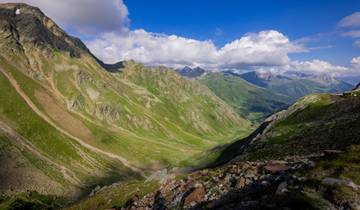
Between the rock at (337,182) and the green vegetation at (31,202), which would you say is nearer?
the rock at (337,182)

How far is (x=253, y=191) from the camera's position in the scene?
2911 cm

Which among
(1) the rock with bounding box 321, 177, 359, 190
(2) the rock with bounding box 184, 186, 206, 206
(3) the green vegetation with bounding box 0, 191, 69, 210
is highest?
(1) the rock with bounding box 321, 177, 359, 190

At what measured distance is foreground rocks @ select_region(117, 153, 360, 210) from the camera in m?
21.9

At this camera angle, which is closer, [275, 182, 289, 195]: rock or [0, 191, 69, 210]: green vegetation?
[275, 182, 289, 195]: rock

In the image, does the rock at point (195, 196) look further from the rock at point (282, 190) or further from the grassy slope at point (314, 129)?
the grassy slope at point (314, 129)

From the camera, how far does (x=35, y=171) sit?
170875 millimetres

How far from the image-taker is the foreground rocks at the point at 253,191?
71.9 feet

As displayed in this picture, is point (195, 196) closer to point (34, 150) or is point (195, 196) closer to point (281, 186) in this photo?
point (281, 186)

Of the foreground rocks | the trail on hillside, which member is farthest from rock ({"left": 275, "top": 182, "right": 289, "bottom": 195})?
the trail on hillside

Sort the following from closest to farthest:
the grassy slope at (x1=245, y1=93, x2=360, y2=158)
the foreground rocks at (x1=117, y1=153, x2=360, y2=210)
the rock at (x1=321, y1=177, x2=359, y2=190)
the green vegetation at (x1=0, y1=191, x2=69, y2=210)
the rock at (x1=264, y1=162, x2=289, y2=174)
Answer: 1. the foreground rocks at (x1=117, y1=153, x2=360, y2=210)
2. the rock at (x1=321, y1=177, x2=359, y2=190)
3. the rock at (x1=264, y1=162, x2=289, y2=174)
4. the grassy slope at (x1=245, y1=93, x2=360, y2=158)
5. the green vegetation at (x1=0, y1=191, x2=69, y2=210)

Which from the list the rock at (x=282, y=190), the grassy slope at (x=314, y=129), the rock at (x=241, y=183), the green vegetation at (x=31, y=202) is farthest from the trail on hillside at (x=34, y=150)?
the rock at (x=282, y=190)

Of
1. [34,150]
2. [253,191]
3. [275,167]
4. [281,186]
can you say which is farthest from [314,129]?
[34,150]

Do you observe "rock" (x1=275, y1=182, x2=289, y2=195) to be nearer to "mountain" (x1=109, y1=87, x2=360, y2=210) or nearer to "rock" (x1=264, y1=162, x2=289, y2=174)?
"mountain" (x1=109, y1=87, x2=360, y2=210)

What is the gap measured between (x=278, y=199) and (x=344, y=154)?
11178 millimetres
